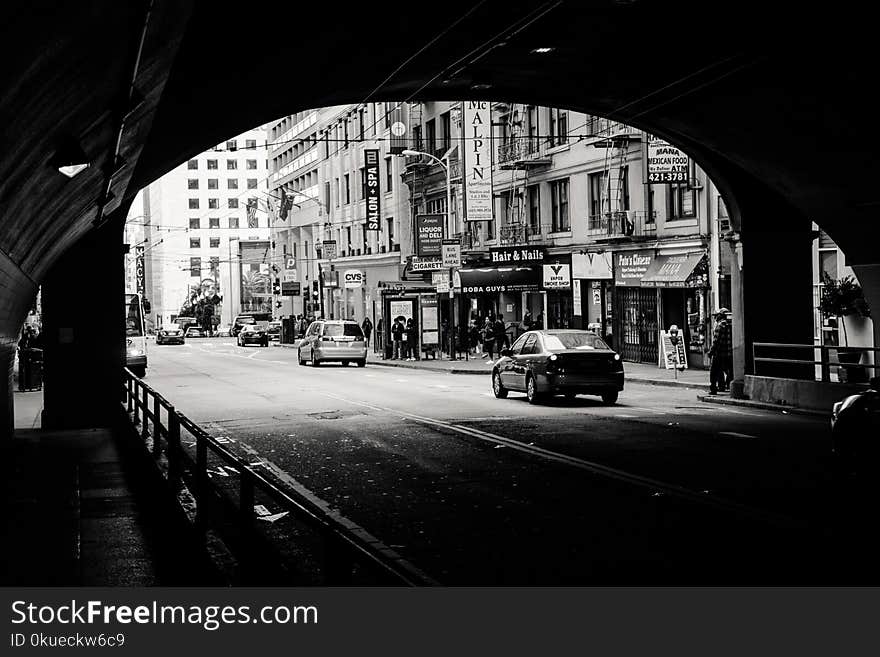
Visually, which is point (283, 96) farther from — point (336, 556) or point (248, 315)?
point (248, 315)

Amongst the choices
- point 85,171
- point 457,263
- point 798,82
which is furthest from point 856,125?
point 457,263

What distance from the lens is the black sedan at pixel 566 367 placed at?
979 inches

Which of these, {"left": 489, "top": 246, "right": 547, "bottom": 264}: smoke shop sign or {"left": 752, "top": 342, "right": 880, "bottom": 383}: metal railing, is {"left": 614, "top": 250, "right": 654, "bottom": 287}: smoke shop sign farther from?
{"left": 752, "top": 342, "right": 880, "bottom": 383}: metal railing

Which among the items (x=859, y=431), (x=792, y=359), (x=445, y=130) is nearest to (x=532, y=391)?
(x=792, y=359)

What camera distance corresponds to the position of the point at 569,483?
13367mm

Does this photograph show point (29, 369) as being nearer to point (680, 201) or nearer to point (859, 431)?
point (680, 201)

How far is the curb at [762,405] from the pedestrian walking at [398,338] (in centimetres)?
2305

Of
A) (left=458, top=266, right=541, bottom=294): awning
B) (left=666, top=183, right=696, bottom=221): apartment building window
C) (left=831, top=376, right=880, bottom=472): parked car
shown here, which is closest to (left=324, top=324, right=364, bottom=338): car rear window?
(left=458, top=266, right=541, bottom=294): awning

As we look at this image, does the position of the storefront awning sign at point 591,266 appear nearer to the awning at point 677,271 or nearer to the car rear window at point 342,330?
the awning at point 677,271

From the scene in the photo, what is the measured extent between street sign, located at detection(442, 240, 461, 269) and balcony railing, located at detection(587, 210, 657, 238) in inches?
223

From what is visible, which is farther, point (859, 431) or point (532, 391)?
point (532, 391)

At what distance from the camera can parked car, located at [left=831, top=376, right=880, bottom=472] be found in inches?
513

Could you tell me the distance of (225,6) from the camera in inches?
615

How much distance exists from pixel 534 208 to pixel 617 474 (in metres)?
34.2
